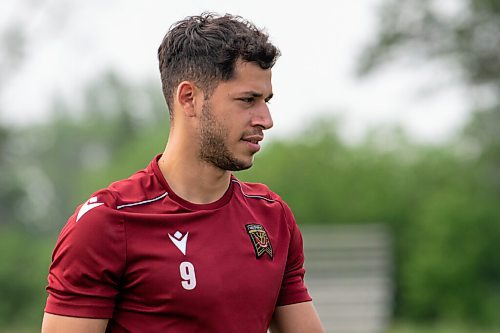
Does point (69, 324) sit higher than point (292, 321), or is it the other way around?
point (69, 324)

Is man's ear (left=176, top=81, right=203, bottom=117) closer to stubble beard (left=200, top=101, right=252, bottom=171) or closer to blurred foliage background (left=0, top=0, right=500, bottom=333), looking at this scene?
stubble beard (left=200, top=101, right=252, bottom=171)

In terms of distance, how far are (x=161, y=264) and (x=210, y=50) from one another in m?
0.74

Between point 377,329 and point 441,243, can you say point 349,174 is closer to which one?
point 441,243

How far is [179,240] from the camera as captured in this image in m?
3.77

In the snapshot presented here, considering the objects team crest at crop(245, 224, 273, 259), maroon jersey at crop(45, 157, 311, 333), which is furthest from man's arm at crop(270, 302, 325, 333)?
team crest at crop(245, 224, 273, 259)

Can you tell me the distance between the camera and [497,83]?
23.0m

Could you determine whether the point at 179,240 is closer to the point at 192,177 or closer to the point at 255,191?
the point at 192,177

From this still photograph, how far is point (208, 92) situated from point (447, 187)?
1052 inches

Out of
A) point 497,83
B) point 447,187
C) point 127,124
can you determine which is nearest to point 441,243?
point 447,187

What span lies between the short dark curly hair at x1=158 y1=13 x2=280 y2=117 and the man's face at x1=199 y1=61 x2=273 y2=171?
0.11 ft

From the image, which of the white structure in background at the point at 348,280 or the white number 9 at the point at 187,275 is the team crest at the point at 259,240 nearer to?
the white number 9 at the point at 187,275

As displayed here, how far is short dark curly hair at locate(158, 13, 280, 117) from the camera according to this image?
149 inches

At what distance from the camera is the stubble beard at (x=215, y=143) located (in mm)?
3814

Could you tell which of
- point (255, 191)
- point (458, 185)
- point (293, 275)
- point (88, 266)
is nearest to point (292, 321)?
point (293, 275)
